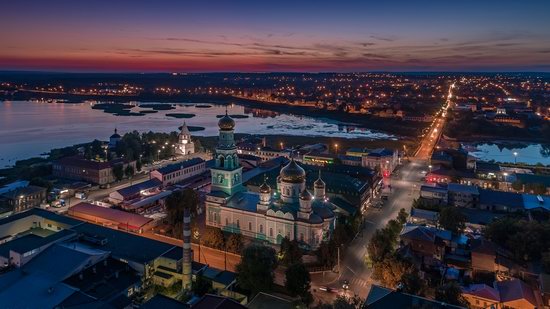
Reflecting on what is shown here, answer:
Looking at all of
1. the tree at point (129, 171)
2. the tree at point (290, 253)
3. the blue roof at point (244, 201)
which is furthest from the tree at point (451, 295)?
the tree at point (129, 171)

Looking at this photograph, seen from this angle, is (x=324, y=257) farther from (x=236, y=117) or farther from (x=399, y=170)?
(x=236, y=117)

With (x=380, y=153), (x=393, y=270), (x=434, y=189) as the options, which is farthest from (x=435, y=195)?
(x=393, y=270)

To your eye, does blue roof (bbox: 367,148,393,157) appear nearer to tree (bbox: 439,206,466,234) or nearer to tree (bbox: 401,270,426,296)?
tree (bbox: 439,206,466,234)

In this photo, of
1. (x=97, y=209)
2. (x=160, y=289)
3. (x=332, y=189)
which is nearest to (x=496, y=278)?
(x=332, y=189)

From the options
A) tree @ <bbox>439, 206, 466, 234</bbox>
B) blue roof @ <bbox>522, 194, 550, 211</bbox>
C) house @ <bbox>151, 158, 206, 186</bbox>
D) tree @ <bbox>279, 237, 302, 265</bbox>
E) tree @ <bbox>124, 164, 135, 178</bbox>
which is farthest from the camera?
tree @ <bbox>124, 164, 135, 178</bbox>

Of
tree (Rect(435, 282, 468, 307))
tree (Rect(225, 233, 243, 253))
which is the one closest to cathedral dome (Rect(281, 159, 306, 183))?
tree (Rect(225, 233, 243, 253))

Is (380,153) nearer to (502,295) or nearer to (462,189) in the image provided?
(462,189)
